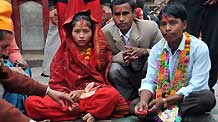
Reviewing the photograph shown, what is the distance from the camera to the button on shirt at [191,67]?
4055 millimetres

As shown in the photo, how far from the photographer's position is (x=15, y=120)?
2.83 m

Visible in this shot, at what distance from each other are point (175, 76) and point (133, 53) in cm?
51

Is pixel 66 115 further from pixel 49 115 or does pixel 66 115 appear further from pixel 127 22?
pixel 127 22

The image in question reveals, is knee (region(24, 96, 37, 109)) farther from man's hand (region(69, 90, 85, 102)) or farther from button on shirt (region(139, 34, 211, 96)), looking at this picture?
button on shirt (region(139, 34, 211, 96))

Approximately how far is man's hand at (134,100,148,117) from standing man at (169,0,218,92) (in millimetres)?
935

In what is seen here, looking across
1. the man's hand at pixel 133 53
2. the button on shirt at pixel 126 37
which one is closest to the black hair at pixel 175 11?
the man's hand at pixel 133 53

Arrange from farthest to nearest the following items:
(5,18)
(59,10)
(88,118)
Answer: (59,10) < (88,118) < (5,18)

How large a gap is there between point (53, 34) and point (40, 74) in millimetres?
617

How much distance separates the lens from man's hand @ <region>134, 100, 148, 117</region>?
400 cm

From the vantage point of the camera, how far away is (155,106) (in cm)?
399

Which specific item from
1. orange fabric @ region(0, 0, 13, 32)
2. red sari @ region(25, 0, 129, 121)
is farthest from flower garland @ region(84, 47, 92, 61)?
orange fabric @ region(0, 0, 13, 32)

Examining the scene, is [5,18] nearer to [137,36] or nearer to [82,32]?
[82,32]

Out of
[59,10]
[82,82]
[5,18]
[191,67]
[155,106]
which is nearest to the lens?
[5,18]

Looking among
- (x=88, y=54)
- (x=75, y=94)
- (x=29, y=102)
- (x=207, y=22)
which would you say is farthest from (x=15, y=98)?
(x=207, y=22)
